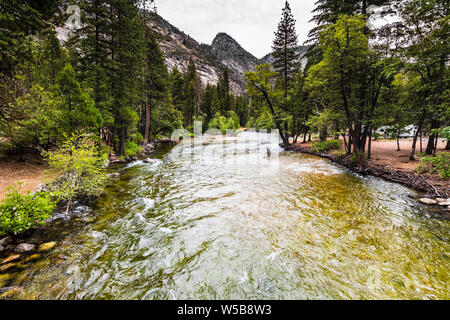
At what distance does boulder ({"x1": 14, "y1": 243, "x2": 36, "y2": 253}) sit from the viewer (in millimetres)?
4102

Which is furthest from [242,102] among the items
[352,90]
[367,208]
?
[367,208]

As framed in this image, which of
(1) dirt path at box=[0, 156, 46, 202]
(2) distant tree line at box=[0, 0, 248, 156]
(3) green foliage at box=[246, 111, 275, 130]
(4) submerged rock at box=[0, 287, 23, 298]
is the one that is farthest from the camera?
(3) green foliage at box=[246, 111, 275, 130]

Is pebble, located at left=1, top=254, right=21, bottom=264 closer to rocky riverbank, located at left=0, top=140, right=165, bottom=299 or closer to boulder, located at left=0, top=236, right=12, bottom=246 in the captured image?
rocky riverbank, located at left=0, top=140, right=165, bottom=299

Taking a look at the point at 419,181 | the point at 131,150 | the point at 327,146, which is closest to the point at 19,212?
the point at 131,150

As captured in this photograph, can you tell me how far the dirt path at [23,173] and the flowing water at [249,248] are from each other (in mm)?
3387

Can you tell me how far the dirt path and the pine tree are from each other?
2257cm

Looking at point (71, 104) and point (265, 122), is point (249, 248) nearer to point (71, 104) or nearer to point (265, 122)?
point (71, 104)

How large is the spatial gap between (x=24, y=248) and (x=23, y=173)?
23.8 feet

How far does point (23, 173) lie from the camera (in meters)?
8.66

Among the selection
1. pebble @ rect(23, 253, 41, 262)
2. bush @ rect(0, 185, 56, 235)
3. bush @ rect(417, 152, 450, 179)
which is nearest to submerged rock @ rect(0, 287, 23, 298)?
pebble @ rect(23, 253, 41, 262)

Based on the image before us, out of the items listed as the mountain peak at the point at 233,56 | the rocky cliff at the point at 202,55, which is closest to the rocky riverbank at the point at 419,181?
→ the rocky cliff at the point at 202,55
